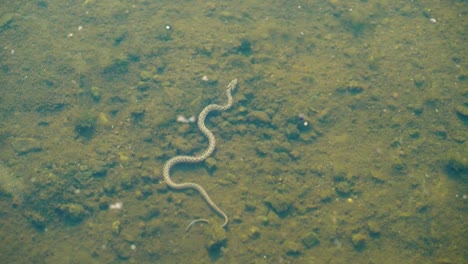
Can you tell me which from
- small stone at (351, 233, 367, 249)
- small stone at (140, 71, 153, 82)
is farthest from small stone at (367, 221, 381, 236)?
small stone at (140, 71, 153, 82)

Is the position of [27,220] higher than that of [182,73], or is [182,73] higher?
[182,73]

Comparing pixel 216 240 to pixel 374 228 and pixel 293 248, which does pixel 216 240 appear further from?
pixel 374 228

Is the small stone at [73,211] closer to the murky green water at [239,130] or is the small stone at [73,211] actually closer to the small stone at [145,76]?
the murky green water at [239,130]

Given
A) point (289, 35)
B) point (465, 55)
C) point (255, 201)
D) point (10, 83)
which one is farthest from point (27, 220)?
point (465, 55)

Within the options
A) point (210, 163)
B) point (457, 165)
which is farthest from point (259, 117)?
point (457, 165)

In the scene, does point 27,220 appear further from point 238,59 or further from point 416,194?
point 416,194

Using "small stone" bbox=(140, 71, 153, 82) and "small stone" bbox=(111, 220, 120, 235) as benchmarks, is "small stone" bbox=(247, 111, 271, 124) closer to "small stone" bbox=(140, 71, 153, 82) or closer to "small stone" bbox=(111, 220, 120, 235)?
"small stone" bbox=(140, 71, 153, 82)

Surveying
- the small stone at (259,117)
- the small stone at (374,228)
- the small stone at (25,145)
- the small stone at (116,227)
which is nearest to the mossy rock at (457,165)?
the small stone at (374,228)
